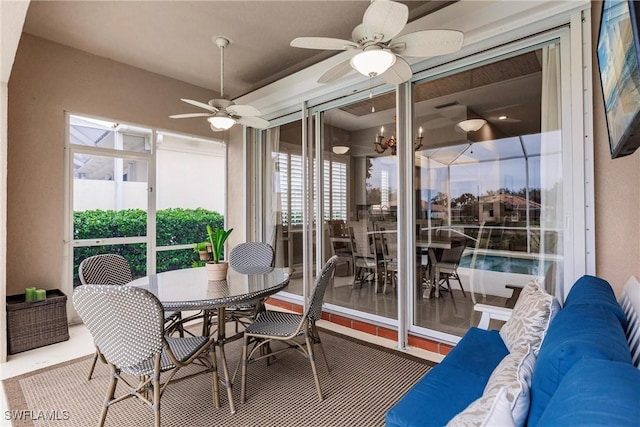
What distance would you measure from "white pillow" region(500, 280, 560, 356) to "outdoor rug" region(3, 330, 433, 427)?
933mm

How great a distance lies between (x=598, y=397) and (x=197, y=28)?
12.9 feet

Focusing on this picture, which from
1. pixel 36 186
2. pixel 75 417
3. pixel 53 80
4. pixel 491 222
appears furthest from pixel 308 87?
pixel 75 417

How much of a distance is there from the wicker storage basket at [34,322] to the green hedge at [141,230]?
0.62m

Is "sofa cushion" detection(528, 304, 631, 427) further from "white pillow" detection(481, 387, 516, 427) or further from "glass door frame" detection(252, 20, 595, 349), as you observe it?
"glass door frame" detection(252, 20, 595, 349)

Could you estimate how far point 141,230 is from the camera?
14.3 ft

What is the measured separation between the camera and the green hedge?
154 inches

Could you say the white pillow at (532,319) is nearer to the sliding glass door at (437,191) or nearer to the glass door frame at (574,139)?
the glass door frame at (574,139)

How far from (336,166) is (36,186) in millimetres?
3358

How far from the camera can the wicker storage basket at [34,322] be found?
3.00 meters

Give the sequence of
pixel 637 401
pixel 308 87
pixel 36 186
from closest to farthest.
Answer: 1. pixel 637 401
2. pixel 36 186
3. pixel 308 87

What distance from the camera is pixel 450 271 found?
3160 millimetres

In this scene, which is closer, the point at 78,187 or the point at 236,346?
the point at 236,346

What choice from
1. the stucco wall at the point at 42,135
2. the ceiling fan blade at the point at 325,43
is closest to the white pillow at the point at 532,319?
the ceiling fan blade at the point at 325,43

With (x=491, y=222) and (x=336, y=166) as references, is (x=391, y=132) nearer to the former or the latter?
(x=336, y=166)
